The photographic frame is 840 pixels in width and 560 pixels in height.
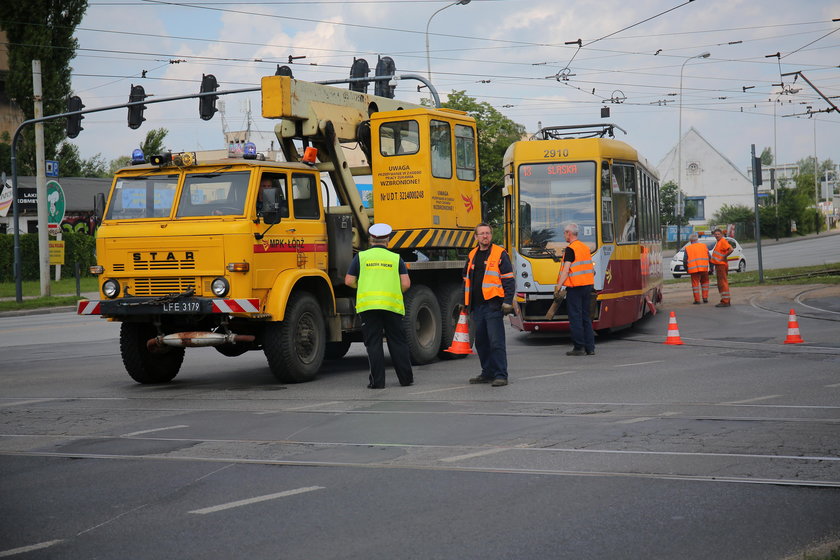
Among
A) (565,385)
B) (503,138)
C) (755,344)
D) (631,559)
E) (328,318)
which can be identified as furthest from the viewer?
(503,138)

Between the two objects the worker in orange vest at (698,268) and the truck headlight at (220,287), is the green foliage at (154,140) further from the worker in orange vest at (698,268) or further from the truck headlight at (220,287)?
the truck headlight at (220,287)

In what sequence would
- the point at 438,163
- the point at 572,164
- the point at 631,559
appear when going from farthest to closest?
the point at 572,164, the point at 438,163, the point at 631,559

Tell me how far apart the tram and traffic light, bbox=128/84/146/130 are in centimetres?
1253

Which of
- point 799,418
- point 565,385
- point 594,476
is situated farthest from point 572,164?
point 594,476

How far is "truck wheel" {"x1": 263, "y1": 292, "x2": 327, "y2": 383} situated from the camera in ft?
41.2

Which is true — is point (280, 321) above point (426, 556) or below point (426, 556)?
above

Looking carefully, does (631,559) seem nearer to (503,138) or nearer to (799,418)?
(799,418)

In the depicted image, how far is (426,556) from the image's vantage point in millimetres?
5227

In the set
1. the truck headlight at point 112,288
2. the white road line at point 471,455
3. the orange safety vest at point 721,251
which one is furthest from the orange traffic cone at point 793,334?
the truck headlight at point 112,288

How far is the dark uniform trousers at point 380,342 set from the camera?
12.3 meters

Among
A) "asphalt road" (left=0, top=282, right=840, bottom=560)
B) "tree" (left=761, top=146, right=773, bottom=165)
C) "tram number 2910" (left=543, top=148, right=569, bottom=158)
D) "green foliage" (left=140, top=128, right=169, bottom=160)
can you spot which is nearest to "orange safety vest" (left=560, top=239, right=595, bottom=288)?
"asphalt road" (left=0, top=282, right=840, bottom=560)

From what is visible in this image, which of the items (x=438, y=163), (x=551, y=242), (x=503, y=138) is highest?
(x=503, y=138)

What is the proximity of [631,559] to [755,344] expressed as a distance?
1220 cm

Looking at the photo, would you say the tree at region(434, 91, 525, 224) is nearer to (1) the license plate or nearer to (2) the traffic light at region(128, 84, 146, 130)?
(2) the traffic light at region(128, 84, 146, 130)
